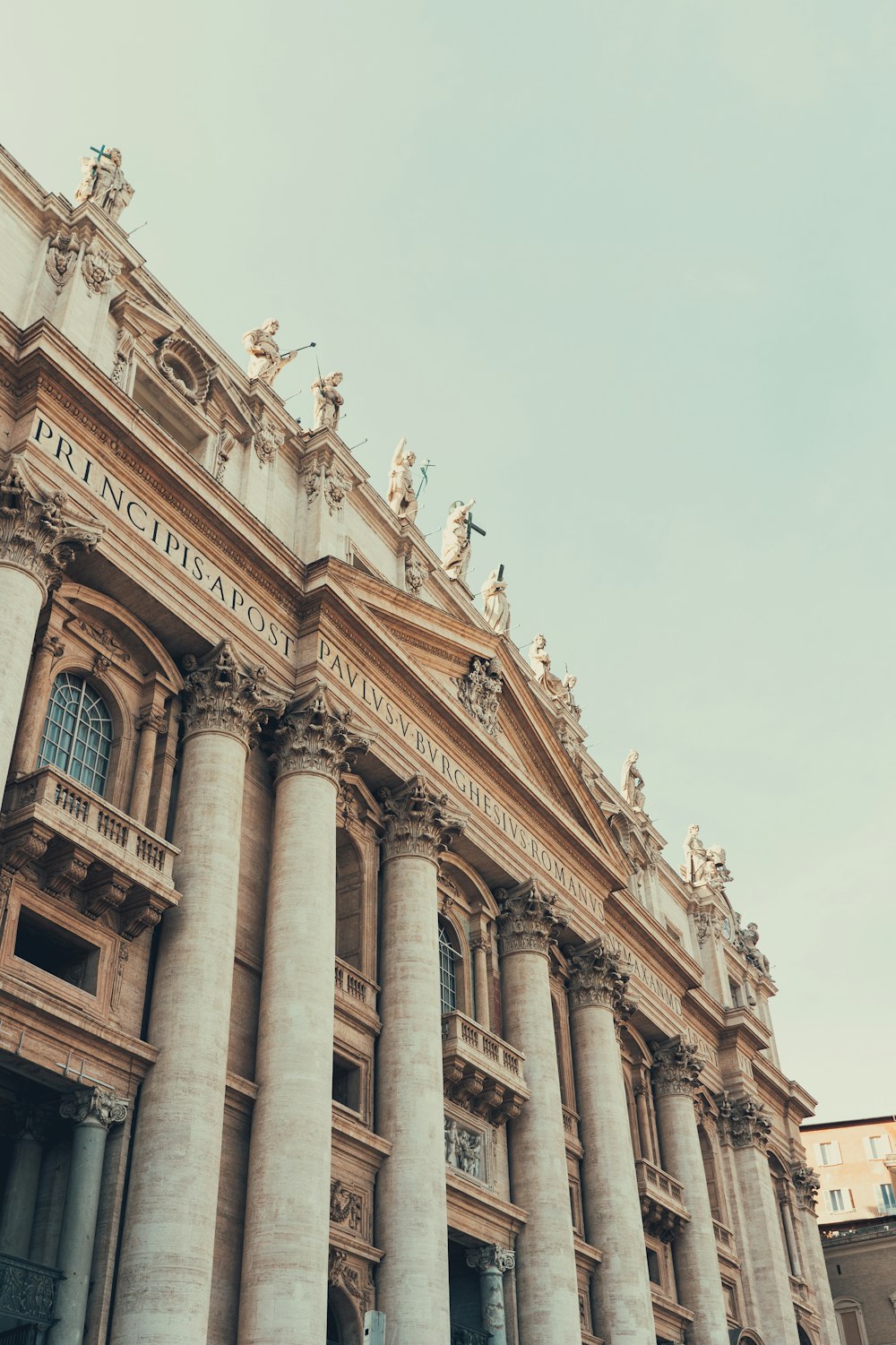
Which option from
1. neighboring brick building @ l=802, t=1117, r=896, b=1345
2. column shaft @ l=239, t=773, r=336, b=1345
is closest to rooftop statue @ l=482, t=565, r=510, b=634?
column shaft @ l=239, t=773, r=336, b=1345

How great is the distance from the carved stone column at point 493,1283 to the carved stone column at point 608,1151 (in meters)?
4.48

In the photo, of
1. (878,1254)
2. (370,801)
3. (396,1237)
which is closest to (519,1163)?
(396,1237)

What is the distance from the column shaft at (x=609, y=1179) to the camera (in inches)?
1203

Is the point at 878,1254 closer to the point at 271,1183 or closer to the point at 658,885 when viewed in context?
the point at 658,885

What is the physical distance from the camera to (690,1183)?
37.7 metres

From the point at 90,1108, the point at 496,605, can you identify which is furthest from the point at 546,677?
the point at 90,1108

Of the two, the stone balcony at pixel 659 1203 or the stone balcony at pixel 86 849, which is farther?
the stone balcony at pixel 659 1203

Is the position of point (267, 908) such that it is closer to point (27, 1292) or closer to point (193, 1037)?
point (193, 1037)

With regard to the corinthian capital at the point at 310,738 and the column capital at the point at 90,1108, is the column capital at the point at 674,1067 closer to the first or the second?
the corinthian capital at the point at 310,738

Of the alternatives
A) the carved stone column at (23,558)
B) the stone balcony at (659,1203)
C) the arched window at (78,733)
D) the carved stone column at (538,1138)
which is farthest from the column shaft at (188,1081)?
the stone balcony at (659,1203)

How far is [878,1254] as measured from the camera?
186 feet

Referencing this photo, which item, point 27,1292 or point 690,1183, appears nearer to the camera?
point 27,1292

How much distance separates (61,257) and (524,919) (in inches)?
697

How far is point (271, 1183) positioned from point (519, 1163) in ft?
31.5
